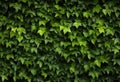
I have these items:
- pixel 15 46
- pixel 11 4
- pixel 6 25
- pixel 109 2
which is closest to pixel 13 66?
pixel 15 46

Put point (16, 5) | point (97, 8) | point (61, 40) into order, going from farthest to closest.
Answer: point (61, 40), point (16, 5), point (97, 8)

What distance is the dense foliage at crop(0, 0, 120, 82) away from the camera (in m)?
4.69

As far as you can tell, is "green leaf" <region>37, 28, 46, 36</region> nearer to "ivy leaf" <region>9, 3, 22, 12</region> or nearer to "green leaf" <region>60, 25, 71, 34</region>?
"green leaf" <region>60, 25, 71, 34</region>

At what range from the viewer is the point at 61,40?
4.84 m

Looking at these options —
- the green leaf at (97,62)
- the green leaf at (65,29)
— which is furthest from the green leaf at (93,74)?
the green leaf at (65,29)

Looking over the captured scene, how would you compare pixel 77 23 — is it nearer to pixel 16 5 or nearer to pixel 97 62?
pixel 97 62

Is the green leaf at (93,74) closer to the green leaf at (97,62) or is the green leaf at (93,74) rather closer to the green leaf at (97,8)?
the green leaf at (97,62)

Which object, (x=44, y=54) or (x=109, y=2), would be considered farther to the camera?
(x=44, y=54)

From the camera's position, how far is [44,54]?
4.93 metres

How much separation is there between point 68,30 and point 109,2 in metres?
0.78

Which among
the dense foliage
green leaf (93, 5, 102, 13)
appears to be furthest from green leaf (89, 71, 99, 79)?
green leaf (93, 5, 102, 13)

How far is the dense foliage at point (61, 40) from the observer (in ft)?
15.4

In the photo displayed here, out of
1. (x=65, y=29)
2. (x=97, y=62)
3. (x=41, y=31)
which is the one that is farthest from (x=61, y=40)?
(x=97, y=62)

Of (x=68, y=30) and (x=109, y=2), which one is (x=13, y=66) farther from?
(x=109, y=2)
